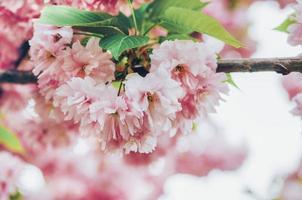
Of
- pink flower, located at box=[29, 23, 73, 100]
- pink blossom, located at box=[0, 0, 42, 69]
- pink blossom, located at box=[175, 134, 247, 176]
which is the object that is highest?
pink blossom, located at box=[175, 134, 247, 176]

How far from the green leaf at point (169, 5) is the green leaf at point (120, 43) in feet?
0.74

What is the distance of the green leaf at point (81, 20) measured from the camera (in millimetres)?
1134

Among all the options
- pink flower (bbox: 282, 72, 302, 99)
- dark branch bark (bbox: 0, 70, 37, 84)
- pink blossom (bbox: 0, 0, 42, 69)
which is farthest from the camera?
pink flower (bbox: 282, 72, 302, 99)

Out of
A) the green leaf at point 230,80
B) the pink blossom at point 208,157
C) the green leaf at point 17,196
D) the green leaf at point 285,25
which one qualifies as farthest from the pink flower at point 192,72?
the pink blossom at point 208,157

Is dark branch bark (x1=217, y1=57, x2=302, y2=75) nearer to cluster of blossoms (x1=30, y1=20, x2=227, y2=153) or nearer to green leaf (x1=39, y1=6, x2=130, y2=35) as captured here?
cluster of blossoms (x1=30, y1=20, x2=227, y2=153)

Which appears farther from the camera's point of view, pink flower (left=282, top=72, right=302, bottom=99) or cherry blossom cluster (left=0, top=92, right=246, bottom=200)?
pink flower (left=282, top=72, right=302, bottom=99)

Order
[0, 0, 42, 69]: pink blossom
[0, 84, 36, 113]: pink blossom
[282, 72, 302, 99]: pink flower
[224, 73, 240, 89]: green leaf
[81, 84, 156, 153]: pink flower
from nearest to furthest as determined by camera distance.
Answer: [81, 84, 156, 153]: pink flower
[224, 73, 240, 89]: green leaf
[0, 0, 42, 69]: pink blossom
[0, 84, 36, 113]: pink blossom
[282, 72, 302, 99]: pink flower

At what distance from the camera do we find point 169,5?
55.1 inches

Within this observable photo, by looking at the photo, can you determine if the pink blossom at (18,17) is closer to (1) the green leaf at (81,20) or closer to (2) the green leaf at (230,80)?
(1) the green leaf at (81,20)

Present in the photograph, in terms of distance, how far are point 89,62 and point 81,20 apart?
0.29ft

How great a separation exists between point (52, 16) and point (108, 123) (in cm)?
25

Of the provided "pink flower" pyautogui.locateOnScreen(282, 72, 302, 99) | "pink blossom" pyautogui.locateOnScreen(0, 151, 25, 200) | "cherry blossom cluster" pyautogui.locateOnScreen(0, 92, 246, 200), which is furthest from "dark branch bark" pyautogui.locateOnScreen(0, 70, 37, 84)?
"pink flower" pyautogui.locateOnScreen(282, 72, 302, 99)

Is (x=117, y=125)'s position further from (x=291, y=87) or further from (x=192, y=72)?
(x=291, y=87)

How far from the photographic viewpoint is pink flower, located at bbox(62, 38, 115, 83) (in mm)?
1155
